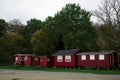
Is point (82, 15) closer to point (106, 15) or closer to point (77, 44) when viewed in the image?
point (77, 44)

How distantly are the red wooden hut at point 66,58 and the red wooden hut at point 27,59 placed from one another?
31.6ft

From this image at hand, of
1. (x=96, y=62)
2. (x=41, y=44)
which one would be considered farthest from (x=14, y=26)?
(x=96, y=62)

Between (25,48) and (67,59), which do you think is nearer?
(67,59)

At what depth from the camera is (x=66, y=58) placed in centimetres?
5325

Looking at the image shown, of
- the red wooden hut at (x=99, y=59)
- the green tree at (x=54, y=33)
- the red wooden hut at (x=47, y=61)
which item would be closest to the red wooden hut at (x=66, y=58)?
the red wooden hut at (x=99, y=59)

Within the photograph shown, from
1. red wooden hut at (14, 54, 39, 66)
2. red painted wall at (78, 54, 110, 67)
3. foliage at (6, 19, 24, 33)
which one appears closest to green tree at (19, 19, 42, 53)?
foliage at (6, 19, 24, 33)

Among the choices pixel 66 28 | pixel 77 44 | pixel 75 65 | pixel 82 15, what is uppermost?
pixel 82 15

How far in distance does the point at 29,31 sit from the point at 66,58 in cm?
3244

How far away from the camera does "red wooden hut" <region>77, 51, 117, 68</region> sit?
1766 inches

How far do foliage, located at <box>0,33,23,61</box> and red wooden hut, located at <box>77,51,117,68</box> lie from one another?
2770 cm

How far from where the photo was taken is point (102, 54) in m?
45.8

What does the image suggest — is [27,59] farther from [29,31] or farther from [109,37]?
[109,37]

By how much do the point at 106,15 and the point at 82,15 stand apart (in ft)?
80.2

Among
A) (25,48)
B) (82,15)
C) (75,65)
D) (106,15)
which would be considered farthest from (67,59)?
(25,48)
